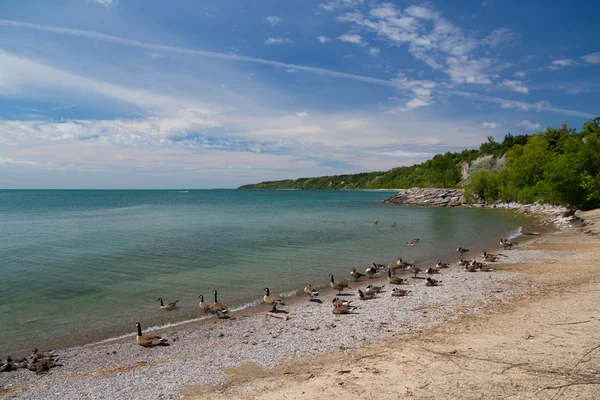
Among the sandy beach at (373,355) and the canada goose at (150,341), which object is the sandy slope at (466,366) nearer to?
the sandy beach at (373,355)

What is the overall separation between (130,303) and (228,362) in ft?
28.3

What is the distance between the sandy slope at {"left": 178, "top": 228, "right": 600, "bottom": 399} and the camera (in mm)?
7031

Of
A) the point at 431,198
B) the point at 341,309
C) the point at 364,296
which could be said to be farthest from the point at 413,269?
the point at 431,198

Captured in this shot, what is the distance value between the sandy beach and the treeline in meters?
37.5

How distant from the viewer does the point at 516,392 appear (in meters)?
6.73

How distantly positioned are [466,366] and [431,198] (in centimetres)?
9116

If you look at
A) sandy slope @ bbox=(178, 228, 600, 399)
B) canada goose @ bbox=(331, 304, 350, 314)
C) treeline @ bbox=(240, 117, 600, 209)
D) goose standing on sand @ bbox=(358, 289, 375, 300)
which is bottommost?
goose standing on sand @ bbox=(358, 289, 375, 300)

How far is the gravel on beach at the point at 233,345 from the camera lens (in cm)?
888

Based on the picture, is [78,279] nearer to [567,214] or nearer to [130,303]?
[130,303]

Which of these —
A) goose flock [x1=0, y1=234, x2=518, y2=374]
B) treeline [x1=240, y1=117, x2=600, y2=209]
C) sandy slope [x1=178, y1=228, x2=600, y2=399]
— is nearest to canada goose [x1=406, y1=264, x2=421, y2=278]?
goose flock [x1=0, y1=234, x2=518, y2=374]

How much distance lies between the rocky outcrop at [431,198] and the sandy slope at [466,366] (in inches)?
3186

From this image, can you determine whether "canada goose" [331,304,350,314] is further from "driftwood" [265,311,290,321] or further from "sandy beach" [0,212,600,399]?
"driftwood" [265,311,290,321]

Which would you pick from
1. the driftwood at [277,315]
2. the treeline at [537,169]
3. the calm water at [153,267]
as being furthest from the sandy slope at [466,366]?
the treeline at [537,169]

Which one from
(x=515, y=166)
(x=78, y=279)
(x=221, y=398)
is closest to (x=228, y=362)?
(x=221, y=398)
